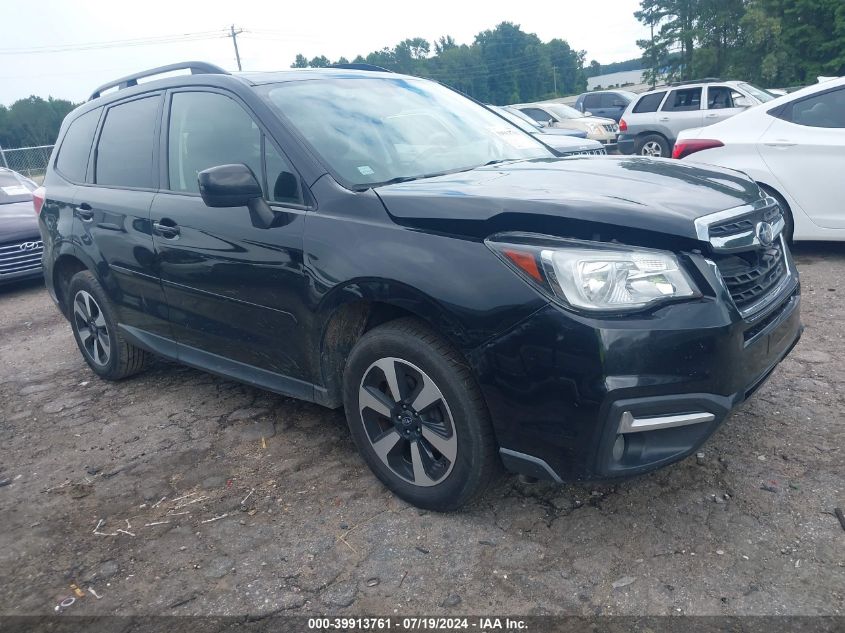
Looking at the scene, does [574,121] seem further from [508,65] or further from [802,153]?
[508,65]

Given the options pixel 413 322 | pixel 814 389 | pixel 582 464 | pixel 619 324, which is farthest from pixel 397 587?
pixel 814 389

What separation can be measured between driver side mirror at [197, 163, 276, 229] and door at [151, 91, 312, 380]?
7cm

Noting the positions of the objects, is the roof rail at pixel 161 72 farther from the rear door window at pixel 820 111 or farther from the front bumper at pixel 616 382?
the rear door window at pixel 820 111

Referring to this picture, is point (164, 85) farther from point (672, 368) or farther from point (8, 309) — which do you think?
point (8, 309)

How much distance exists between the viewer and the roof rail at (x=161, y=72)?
3.64m

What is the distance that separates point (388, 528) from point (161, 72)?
300 cm

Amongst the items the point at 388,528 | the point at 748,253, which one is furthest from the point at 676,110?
the point at 388,528

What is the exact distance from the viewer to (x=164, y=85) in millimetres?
3885

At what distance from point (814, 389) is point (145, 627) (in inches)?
127

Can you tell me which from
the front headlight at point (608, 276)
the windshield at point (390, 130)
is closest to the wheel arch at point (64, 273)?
the windshield at point (390, 130)

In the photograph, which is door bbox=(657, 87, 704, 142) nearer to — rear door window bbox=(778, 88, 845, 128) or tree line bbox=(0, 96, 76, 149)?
rear door window bbox=(778, 88, 845, 128)

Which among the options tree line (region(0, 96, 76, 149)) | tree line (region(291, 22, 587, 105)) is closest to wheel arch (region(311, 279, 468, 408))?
tree line (region(0, 96, 76, 149))

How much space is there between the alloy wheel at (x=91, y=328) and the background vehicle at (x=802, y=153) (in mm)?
4657

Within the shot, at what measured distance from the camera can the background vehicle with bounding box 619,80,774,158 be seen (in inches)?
548
